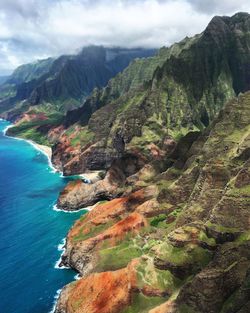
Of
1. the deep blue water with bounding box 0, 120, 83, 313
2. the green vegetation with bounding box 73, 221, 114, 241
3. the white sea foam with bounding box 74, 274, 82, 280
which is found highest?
the green vegetation with bounding box 73, 221, 114, 241

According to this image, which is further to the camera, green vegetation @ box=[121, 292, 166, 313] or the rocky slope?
green vegetation @ box=[121, 292, 166, 313]

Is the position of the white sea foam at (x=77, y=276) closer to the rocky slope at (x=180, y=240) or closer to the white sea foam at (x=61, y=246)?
the rocky slope at (x=180, y=240)

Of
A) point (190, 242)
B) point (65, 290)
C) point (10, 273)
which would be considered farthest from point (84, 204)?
point (190, 242)

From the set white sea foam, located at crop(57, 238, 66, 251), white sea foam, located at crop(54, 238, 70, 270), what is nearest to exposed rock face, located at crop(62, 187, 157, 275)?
white sea foam, located at crop(54, 238, 70, 270)

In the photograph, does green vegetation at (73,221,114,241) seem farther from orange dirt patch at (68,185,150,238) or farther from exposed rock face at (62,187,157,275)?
orange dirt patch at (68,185,150,238)

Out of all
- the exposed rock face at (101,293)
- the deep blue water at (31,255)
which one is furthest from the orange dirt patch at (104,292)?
the deep blue water at (31,255)

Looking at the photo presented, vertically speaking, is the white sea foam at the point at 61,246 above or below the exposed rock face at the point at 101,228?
below

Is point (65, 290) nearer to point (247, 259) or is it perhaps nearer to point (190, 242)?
point (190, 242)

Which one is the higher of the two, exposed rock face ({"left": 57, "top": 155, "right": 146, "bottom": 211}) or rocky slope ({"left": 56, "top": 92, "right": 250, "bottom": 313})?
rocky slope ({"left": 56, "top": 92, "right": 250, "bottom": 313})

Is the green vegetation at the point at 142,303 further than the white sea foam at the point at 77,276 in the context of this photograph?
No
